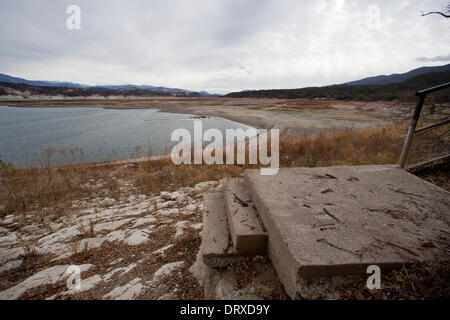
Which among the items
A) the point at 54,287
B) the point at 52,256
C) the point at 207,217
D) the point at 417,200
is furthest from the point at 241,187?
the point at 52,256

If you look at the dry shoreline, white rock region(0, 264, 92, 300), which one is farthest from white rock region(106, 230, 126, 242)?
the dry shoreline

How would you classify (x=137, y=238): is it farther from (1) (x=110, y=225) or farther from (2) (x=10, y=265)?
(2) (x=10, y=265)

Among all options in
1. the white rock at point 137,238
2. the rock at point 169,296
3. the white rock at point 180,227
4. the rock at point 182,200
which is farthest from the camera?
the rock at point 182,200

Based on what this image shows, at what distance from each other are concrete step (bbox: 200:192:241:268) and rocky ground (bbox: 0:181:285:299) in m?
0.10

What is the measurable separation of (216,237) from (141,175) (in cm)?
421

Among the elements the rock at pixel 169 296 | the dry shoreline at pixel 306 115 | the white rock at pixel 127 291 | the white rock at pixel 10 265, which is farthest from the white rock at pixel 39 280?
the dry shoreline at pixel 306 115

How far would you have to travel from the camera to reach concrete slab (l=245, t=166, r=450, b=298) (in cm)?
144

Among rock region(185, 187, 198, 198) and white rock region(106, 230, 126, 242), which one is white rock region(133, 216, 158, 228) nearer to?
white rock region(106, 230, 126, 242)

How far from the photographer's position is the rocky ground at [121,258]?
1726 millimetres

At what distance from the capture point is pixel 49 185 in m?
4.82

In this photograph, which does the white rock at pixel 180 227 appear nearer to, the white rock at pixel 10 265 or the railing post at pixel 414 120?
the white rock at pixel 10 265

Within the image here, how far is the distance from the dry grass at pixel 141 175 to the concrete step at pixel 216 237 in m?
2.35

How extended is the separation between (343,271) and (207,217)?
1.52m
